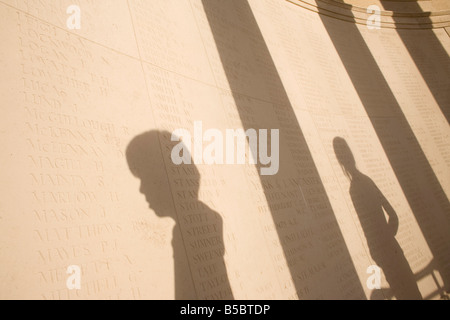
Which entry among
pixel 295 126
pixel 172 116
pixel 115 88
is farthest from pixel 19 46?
pixel 295 126

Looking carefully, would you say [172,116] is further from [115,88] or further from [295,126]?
[295,126]

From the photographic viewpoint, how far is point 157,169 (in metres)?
2.74

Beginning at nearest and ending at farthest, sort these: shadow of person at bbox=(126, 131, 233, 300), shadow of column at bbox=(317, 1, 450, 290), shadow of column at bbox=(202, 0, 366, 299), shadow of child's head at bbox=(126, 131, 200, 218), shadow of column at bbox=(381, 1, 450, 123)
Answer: shadow of person at bbox=(126, 131, 233, 300)
shadow of child's head at bbox=(126, 131, 200, 218)
shadow of column at bbox=(202, 0, 366, 299)
shadow of column at bbox=(317, 1, 450, 290)
shadow of column at bbox=(381, 1, 450, 123)

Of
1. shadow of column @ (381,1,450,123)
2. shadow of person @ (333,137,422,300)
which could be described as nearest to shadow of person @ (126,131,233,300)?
shadow of person @ (333,137,422,300)

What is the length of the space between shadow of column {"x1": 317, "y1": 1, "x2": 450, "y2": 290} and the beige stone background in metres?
0.06

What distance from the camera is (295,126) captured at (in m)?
4.97

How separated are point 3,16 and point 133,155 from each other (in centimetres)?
168

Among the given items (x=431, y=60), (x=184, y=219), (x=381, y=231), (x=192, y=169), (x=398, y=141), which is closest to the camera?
(x=184, y=219)

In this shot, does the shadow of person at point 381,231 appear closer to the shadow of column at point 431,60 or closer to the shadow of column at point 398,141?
the shadow of column at point 398,141

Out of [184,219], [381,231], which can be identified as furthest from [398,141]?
[184,219]

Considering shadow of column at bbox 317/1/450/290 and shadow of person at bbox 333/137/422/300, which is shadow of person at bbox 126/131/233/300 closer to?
shadow of person at bbox 333/137/422/300

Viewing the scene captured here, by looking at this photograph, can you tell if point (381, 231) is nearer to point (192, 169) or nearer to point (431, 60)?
point (192, 169)

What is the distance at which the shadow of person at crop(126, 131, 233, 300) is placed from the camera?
2.48m

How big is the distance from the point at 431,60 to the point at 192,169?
34.8 ft
